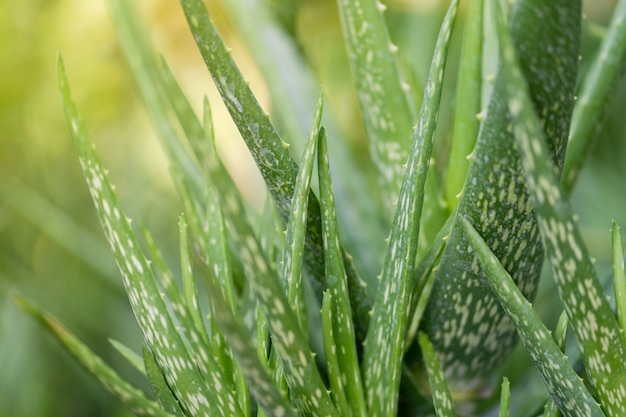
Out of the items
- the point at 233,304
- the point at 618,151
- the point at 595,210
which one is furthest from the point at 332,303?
the point at 618,151

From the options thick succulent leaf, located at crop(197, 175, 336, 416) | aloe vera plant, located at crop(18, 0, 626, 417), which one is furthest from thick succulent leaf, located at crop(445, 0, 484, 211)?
thick succulent leaf, located at crop(197, 175, 336, 416)

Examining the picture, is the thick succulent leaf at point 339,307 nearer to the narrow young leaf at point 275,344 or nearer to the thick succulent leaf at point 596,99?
the narrow young leaf at point 275,344

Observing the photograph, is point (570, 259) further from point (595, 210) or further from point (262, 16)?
point (595, 210)

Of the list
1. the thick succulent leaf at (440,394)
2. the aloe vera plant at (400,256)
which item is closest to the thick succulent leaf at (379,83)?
the aloe vera plant at (400,256)

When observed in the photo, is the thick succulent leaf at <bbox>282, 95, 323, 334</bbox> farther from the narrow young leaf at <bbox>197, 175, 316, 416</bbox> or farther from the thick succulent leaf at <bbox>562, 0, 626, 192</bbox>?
the thick succulent leaf at <bbox>562, 0, 626, 192</bbox>

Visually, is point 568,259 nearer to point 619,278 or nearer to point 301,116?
point 619,278
